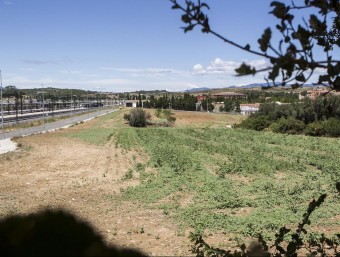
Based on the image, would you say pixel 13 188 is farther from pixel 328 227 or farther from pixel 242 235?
pixel 328 227

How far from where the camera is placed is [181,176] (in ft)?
53.5

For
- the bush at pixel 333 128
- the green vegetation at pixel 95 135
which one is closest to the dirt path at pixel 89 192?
the green vegetation at pixel 95 135

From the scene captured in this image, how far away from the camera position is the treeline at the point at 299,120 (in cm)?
4141

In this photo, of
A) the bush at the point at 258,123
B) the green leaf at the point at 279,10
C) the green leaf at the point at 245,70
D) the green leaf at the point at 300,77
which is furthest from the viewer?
the bush at the point at 258,123

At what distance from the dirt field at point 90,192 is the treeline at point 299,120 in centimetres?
2382

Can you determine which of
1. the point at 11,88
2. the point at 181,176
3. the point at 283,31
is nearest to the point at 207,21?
the point at 283,31

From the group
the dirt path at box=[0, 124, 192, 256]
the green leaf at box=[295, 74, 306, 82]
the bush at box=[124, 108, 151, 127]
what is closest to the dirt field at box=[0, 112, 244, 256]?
the dirt path at box=[0, 124, 192, 256]

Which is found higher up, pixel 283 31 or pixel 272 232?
pixel 283 31

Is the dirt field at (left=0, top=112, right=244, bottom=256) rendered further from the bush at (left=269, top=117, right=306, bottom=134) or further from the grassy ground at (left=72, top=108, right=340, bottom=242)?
the bush at (left=269, top=117, right=306, bottom=134)

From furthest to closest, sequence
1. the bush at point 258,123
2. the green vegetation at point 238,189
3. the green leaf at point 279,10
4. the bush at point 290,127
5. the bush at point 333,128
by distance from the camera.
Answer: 1. the bush at point 258,123
2. the bush at point 290,127
3. the bush at point 333,128
4. the green vegetation at point 238,189
5. the green leaf at point 279,10

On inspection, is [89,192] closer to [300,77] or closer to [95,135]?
[300,77]

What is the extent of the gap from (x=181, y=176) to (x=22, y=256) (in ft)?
50.8

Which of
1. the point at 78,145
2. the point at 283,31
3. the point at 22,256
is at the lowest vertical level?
the point at 78,145

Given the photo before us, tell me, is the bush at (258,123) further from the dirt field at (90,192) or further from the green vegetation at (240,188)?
the dirt field at (90,192)
